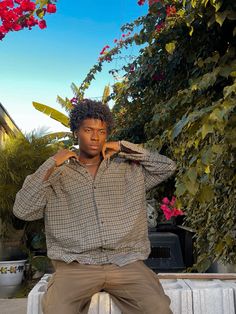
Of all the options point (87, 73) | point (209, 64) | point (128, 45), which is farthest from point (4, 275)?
point (209, 64)

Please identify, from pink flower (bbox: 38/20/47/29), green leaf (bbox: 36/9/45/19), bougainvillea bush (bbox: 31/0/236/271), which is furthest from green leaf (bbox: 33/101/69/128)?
green leaf (bbox: 36/9/45/19)

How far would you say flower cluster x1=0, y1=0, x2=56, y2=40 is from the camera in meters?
2.27

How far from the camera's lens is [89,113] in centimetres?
196

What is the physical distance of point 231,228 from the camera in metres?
2.39

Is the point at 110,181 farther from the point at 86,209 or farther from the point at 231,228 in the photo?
the point at 231,228

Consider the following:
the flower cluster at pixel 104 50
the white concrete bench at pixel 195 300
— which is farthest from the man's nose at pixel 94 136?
the flower cluster at pixel 104 50

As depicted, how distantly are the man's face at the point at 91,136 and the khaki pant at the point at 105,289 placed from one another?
51 centimetres

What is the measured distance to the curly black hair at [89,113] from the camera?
6.44 feet

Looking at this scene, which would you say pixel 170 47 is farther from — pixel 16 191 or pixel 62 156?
pixel 16 191

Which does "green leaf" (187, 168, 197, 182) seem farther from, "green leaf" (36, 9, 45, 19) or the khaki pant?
"green leaf" (36, 9, 45, 19)

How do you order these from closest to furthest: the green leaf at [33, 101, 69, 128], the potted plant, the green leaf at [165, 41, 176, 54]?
the green leaf at [165, 41, 176, 54], the potted plant, the green leaf at [33, 101, 69, 128]

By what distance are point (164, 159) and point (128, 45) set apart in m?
3.09

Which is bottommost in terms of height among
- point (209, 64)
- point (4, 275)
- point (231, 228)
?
point (4, 275)

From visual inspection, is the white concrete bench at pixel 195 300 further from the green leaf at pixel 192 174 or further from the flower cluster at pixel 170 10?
the flower cluster at pixel 170 10
